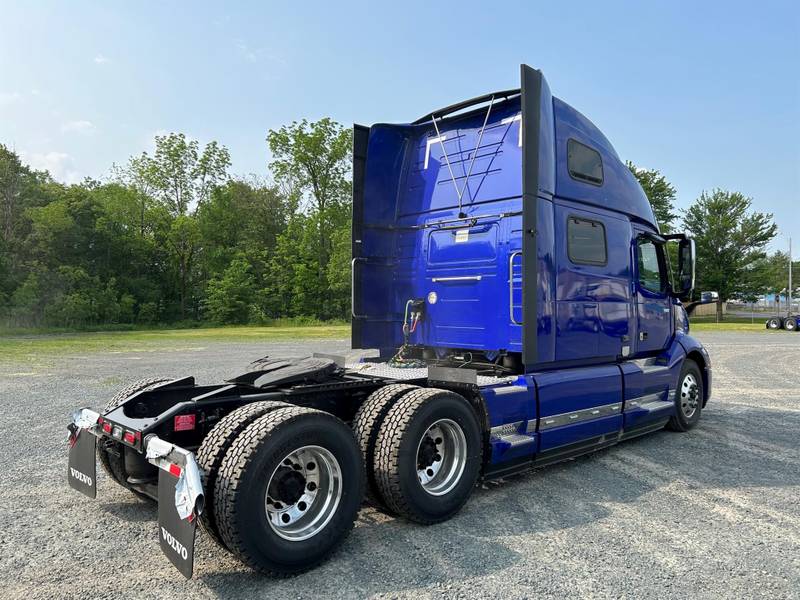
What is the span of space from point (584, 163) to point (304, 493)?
13.8 feet

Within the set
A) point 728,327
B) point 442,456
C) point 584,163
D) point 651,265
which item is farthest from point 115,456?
point 728,327

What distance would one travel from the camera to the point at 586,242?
5531 millimetres

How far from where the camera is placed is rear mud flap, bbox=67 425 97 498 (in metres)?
3.92

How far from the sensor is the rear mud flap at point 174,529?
2824 mm

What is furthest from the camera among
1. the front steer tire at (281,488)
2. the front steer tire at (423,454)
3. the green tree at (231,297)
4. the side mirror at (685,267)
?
the green tree at (231,297)

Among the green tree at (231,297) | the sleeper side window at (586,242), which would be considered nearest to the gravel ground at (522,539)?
the sleeper side window at (586,242)

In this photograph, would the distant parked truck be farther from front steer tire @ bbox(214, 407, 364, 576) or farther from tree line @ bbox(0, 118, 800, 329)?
front steer tire @ bbox(214, 407, 364, 576)

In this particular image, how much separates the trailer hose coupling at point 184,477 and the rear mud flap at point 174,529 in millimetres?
27

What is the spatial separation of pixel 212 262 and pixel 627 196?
146 feet

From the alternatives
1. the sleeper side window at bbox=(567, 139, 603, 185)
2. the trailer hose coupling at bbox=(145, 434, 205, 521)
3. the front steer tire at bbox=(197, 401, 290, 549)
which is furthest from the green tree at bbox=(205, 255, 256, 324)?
the trailer hose coupling at bbox=(145, 434, 205, 521)

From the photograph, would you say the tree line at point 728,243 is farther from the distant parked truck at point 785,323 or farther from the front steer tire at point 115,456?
the front steer tire at point 115,456

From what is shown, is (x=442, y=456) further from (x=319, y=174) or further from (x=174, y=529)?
(x=319, y=174)

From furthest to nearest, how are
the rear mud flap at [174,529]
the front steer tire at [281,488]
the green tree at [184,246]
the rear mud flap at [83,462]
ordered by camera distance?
the green tree at [184,246] → the rear mud flap at [83,462] → the front steer tire at [281,488] → the rear mud flap at [174,529]

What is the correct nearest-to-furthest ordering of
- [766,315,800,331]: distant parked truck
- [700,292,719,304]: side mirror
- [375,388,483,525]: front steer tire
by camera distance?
[375,388,483,525]: front steer tire
[700,292,719,304]: side mirror
[766,315,800,331]: distant parked truck
